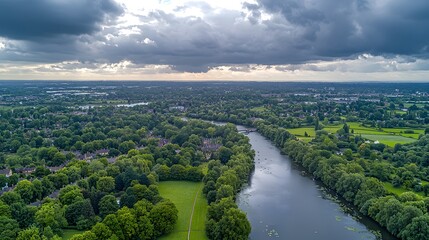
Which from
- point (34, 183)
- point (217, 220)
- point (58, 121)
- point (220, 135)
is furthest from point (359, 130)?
point (58, 121)

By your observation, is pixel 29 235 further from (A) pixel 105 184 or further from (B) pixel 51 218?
(A) pixel 105 184

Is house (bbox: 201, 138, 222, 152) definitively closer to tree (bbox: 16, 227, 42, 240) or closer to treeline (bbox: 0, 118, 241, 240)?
treeline (bbox: 0, 118, 241, 240)

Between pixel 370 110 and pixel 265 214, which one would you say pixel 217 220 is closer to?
pixel 265 214

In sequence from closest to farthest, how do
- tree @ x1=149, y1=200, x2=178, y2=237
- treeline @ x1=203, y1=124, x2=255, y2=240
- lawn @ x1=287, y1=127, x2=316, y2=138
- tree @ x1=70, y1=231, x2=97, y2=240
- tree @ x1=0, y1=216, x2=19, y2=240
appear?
tree @ x1=70, y1=231, x2=97, y2=240, tree @ x1=0, y1=216, x2=19, y2=240, treeline @ x1=203, y1=124, x2=255, y2=240, tree @ x1=149, y1=200, x2=178, y2=237, lawn @ x1=287, y1=127, x2=316, y2=138

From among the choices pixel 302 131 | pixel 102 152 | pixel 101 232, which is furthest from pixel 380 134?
pixel 101 232

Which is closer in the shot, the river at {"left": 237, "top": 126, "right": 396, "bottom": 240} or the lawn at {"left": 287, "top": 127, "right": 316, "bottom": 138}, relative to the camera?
the river at {"left": 237, "top": 126, "right": 396, "bottom": 240}

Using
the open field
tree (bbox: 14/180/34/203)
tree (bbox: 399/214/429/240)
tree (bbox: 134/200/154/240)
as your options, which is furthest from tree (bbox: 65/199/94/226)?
the open field

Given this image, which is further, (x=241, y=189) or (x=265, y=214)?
(x=241, y=189)
